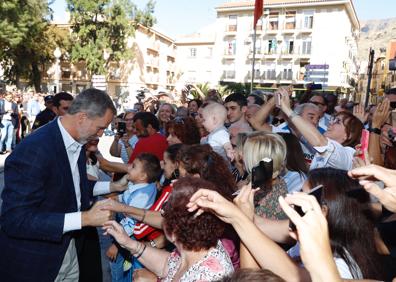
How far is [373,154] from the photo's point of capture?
141 inches

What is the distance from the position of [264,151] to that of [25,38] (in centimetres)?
3082

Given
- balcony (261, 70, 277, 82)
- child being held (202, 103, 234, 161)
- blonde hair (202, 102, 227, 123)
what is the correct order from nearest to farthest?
child being held (202, 103, 234, 161), blonde hair (202, 102, 227, 123), balcony (261, 70, 277, 82)

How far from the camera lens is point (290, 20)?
140 ft

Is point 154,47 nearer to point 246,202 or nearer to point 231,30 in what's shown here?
point 231,30

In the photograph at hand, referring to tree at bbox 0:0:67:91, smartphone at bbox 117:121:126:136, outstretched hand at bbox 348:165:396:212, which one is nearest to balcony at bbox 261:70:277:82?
tree at bbox 0:0:67:91

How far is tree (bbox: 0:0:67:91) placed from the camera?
2623cm

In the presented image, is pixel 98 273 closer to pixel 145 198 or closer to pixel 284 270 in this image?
pixel 145 198

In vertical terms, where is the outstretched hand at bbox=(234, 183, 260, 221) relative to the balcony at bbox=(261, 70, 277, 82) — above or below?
below

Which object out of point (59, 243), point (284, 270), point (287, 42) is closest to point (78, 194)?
point (59, 243)

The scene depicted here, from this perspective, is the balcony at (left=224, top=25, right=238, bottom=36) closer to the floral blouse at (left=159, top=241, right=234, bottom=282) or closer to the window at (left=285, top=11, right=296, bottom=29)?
the window at (left=285, top=11, right=296, bottom=29)

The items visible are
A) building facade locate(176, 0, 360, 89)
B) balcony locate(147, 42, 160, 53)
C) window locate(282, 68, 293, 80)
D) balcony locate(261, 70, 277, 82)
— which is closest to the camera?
building facade locate(176, 0, 360, 89)

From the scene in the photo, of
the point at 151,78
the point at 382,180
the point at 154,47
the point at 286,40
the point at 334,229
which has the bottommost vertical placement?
the point at 334,229

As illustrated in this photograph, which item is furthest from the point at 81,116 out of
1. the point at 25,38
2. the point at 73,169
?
the point at 25,38

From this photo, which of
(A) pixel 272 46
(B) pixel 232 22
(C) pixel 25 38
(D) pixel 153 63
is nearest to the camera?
(C) pixel 25 38
